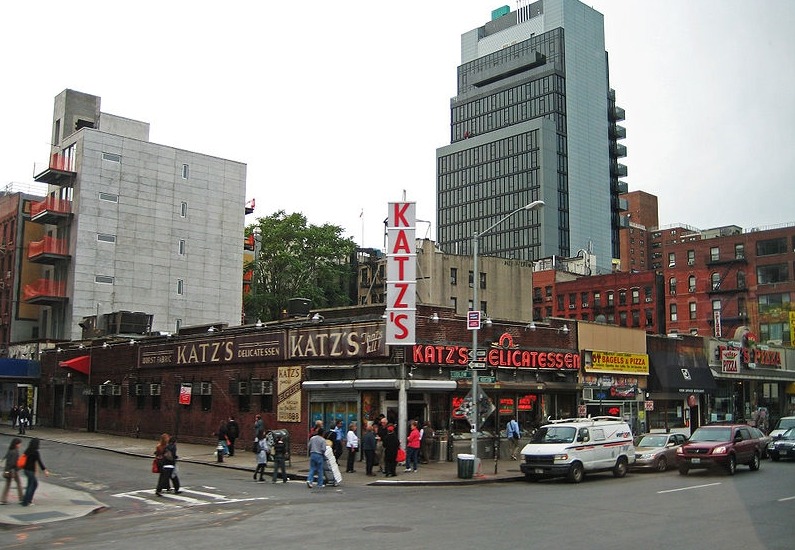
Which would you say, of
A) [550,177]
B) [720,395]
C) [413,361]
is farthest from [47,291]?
[550,177]

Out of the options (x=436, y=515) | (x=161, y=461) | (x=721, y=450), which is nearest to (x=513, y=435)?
(x=721, y=450)

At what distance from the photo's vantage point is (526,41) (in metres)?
176

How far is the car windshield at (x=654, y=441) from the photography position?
29737 millimetres

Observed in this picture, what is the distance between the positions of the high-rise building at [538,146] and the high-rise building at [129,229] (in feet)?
316

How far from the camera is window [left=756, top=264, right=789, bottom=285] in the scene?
3644 inches

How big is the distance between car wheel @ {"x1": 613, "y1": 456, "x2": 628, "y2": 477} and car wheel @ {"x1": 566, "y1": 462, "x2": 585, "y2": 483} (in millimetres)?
2294

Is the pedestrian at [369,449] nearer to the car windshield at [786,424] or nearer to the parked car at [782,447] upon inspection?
the parked car at [782,447]

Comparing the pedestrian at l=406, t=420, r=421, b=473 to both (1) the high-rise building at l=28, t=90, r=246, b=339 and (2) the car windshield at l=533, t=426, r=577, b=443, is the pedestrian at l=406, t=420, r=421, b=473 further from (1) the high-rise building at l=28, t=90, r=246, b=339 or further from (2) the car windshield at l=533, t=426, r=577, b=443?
(1) the high-rise building at l=28, t=90, r=246, b=339

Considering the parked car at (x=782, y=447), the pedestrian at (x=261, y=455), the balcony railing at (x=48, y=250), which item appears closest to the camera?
the pedestrian at (x=261, y=455)

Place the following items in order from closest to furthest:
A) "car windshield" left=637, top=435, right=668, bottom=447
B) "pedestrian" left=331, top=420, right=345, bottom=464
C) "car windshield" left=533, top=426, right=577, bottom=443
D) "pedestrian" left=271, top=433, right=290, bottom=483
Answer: "pedestrian" left=271, top=433, right=290, bottom=483 → "car windshield" left=533, top=426, right=577, bottom=443 → "pedestrian" left=331, top=420, right=345, bottom=464 → "car windshield" left=637, top=435, right=668, bottom=447

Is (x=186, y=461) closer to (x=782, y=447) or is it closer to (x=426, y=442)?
(x=426, y=442)

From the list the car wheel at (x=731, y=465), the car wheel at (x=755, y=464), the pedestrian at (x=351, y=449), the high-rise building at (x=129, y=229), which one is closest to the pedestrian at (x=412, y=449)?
the pedestrian at (x=351, y=449)

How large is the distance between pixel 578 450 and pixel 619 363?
15.5m

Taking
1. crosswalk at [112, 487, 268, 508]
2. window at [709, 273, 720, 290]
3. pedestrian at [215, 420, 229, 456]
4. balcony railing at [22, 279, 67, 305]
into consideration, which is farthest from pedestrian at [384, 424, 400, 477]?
window at [709, 273, 720, 290]
